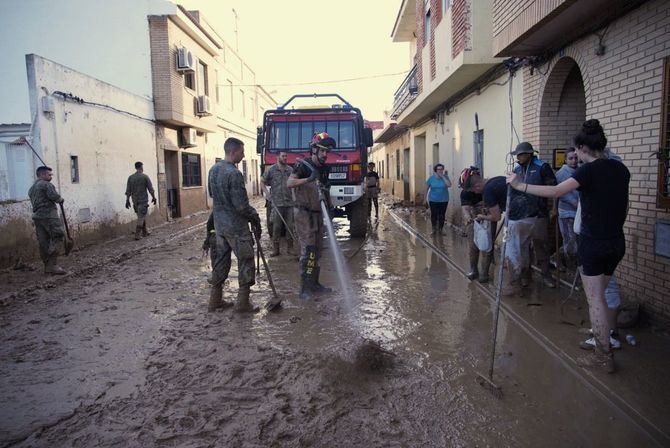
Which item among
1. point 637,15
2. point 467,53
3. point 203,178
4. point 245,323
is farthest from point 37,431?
point 203,178

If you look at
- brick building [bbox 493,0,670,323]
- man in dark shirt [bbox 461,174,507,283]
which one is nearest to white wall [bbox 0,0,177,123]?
man in dark shirt [bbox 461,174,507,283]

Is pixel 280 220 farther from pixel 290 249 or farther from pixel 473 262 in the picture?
pixel 473 262

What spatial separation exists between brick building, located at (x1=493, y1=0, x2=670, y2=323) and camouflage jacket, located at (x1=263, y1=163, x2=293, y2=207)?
4.15 metres

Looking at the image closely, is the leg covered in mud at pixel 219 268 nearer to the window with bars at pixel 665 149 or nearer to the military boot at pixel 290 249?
the military boot at pixel 290 249

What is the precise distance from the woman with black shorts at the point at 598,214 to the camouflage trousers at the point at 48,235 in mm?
6976

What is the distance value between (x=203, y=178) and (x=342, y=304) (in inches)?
612

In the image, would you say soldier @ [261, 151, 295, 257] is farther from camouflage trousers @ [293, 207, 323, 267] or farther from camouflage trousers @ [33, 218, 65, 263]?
camouflage trousers @ [33, 218, 65, 263]

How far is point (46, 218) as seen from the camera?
7.39m

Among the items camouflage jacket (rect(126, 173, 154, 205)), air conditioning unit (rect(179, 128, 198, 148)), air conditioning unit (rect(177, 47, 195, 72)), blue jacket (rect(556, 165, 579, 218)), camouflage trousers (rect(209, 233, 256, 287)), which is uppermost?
air conditioning unit (rect(177, 47, 195, 72))

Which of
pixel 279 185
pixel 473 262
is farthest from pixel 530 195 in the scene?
pixel 279 185

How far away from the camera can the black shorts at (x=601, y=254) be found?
3461 mm

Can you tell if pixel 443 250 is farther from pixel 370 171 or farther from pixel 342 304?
pixel 370 171

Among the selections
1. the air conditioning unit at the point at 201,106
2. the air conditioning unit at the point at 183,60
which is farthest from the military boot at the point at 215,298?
the air conditioning unit at the point at 201,106

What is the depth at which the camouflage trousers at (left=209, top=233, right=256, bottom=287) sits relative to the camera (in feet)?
17.3
